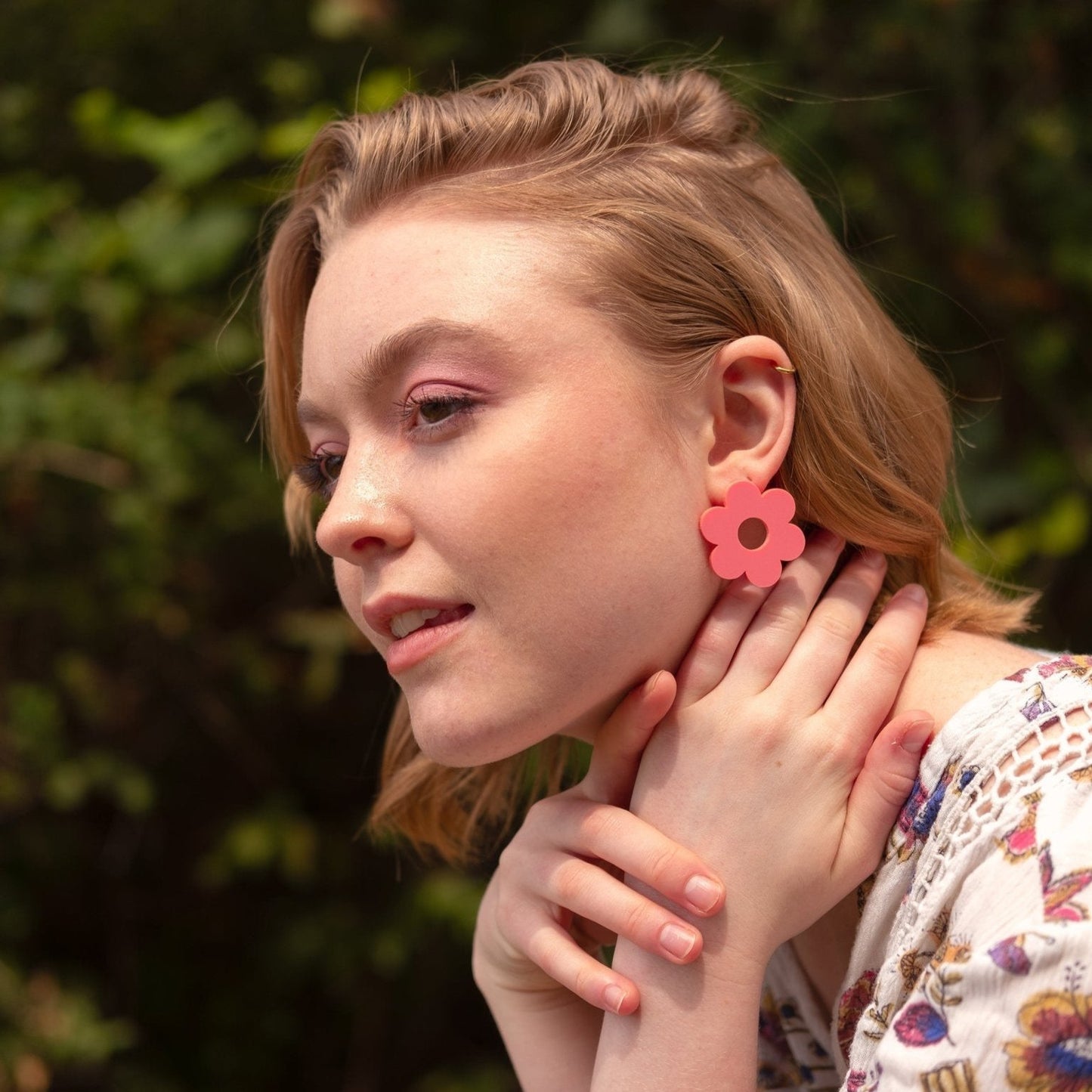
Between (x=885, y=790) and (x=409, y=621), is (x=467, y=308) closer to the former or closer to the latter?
(x=409, y=621)

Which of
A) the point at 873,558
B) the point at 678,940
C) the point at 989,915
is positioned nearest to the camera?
the point at 989,915

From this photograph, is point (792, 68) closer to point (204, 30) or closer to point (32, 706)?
point (204, 30)

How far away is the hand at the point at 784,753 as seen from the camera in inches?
52.6

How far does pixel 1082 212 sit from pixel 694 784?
8.31 ft

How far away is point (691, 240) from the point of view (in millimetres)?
1487

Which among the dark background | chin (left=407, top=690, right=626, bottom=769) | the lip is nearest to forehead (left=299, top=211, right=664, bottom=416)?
the lip

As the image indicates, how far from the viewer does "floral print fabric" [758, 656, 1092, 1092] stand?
1.05 metres

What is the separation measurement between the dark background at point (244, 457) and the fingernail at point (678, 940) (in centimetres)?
155

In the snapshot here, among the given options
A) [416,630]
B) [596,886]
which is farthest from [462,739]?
[596,886]

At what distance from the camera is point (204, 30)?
3543 millimetres

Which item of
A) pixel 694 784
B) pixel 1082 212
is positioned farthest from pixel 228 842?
pixel 1082 212

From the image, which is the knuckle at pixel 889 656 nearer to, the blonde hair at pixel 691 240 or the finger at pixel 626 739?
the blonde hair at pixel 691 240

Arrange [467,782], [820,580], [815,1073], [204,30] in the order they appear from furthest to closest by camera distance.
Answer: [204,30] < [467,782] < [815,1073] < [820,580]

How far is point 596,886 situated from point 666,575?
1.21 feet
